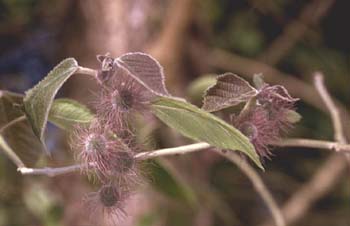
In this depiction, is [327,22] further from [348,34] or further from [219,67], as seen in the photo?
[219,67]

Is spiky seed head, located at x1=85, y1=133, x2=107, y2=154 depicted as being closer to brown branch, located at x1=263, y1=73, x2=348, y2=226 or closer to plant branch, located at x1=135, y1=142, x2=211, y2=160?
plant branch, located at x1=135, y1=142, x2=211, y2=160

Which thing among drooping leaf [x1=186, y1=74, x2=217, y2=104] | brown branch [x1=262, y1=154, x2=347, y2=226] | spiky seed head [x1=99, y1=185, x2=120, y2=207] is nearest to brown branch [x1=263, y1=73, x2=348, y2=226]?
brown branch [x1=262, y1=154, x2=347, y2=226]

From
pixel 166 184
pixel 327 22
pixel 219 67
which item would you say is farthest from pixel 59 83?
pixel 327 22

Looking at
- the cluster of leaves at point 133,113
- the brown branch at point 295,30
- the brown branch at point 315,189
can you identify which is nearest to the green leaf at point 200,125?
the cluster of leaves at point 133,113

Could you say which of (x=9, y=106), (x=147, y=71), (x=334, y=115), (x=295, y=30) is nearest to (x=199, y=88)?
(x=334, y=115)

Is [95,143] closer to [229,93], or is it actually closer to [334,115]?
[229,93]

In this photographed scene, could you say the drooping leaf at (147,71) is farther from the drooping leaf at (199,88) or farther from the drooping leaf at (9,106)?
the drooping leaf at (199,88)


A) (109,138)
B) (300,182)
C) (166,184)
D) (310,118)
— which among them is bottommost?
(300,182)

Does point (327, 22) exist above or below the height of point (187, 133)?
below
